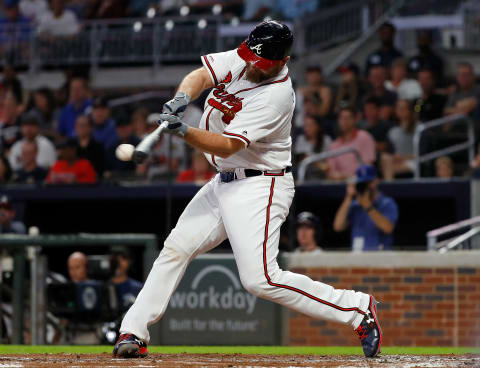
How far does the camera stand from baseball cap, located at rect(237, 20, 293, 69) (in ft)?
16.0

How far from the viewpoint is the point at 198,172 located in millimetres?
10469

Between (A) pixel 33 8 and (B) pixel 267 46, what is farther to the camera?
(A) pixel 33 8

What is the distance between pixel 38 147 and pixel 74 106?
1.32m

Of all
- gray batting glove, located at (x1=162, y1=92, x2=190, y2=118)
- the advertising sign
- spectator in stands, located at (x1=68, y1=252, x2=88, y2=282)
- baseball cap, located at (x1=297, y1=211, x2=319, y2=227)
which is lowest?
the advertising sign

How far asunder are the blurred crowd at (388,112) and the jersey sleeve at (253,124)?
535cm

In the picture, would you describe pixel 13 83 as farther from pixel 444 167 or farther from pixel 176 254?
pixel 176 254

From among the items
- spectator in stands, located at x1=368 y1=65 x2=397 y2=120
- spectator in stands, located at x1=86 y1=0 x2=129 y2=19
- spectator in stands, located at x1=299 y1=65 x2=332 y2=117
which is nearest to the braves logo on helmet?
spectator in stands, located at x1=368 y1=65 x2=397 y2=120

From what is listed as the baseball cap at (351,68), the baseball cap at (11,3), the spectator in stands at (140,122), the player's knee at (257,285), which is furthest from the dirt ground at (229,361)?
the baseball cap at (11,3)

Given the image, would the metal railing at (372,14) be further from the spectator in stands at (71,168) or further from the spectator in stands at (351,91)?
the spectator in stands at (71,168)

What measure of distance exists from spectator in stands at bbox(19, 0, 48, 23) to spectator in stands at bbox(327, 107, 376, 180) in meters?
6.63

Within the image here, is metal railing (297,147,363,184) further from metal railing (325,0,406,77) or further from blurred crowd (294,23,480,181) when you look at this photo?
metal railing (325,0,406,77)

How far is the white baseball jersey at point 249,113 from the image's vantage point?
484cm

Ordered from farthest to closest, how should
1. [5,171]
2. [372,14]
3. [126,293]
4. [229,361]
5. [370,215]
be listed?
[372,14] → [5,171] → [370,215] → [126,293] → [229,361]

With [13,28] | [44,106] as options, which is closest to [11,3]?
[13,28]
